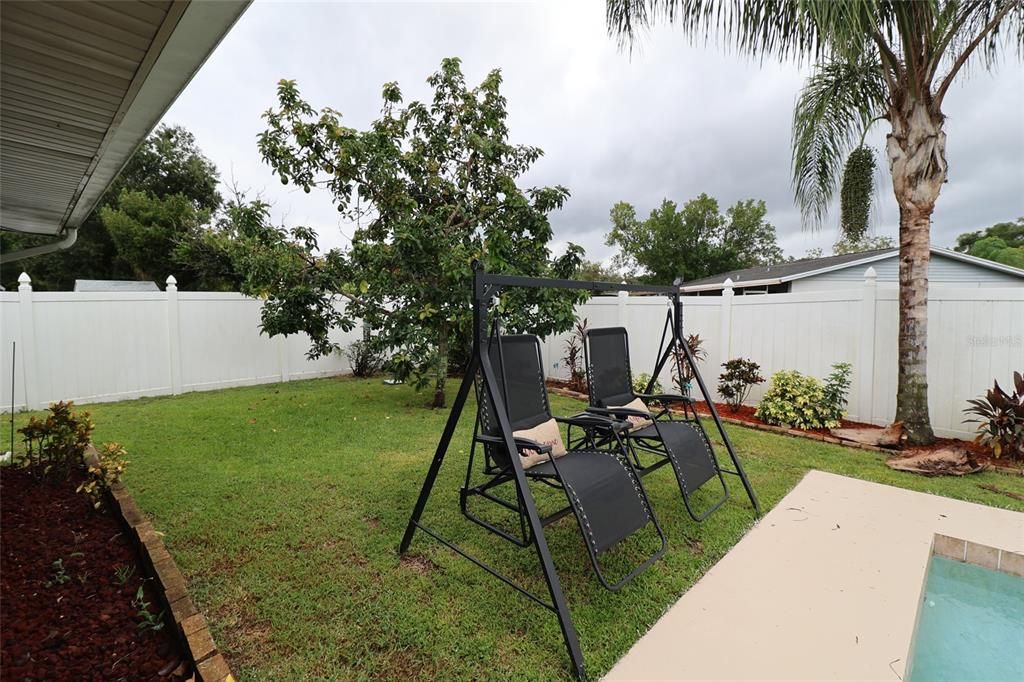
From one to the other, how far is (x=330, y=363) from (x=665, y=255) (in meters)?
23.1

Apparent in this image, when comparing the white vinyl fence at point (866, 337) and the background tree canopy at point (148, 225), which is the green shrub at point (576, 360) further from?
the background tree canopy at point (148, 225)

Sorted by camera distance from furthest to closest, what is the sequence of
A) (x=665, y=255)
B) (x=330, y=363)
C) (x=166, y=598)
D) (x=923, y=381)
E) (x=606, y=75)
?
(x=665, y=255) → (x=330, y=363) → (x=606, y=75) → (x=923, y=381) → (x=166, y=598)

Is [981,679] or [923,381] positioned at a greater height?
[923,381]

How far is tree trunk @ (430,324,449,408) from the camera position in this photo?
6676 millimetres

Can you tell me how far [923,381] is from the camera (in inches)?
188

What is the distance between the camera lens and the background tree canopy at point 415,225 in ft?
19.6

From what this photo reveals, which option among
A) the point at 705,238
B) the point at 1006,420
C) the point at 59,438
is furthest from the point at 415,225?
the point at 705,238

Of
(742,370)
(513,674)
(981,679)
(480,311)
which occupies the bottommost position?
(981,679)

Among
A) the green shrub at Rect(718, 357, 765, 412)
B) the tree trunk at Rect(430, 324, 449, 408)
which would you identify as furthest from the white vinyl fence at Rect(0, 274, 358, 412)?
the green shrub at Rect(718, 357, 765, 412)

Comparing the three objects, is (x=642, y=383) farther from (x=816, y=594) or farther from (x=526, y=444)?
(x=526, y=444)

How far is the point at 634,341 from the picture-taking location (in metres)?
8.02

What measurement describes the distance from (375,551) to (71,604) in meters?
1.41

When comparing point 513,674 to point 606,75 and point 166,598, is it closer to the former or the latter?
point 166,598

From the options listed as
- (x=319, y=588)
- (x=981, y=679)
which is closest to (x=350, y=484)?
(x=319, y=588)
